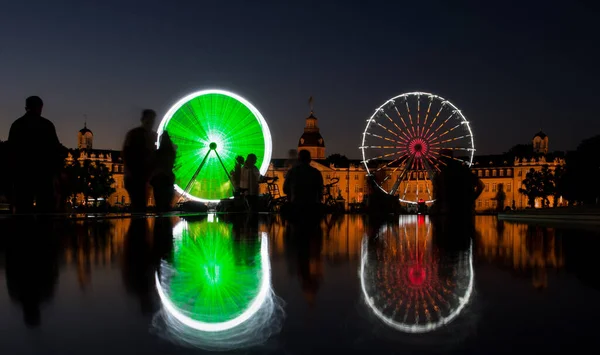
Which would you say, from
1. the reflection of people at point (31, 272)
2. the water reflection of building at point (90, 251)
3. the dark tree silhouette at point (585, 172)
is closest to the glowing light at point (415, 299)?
the reflection of people at point (31, 272)

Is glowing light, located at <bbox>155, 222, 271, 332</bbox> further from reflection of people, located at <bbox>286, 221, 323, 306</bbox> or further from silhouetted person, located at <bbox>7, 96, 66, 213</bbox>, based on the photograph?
silhouetted person, located at <bbox>7, 96, 66, 213</bbox>

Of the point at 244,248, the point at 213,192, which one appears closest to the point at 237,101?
the point at 213,192

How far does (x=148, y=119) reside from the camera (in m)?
13.9

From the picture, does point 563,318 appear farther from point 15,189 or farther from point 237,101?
point 237,101

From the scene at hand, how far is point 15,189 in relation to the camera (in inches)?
444

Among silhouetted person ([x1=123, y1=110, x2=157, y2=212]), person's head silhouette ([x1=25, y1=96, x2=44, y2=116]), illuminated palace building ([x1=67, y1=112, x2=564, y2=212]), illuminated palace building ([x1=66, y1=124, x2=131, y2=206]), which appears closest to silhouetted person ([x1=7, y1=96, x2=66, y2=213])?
person's head silhouette ([x1=25, y1=96, x2=44, y2=116])

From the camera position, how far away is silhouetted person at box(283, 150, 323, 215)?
1516 centimetres

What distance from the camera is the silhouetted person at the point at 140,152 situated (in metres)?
13.4

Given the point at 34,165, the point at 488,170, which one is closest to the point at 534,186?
the point at 488,170

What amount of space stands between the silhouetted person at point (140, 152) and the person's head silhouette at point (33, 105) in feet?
8.16

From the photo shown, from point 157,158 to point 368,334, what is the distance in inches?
474

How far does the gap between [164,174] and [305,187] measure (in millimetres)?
3219

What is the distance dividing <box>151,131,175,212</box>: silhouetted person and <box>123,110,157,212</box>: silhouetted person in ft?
1.43

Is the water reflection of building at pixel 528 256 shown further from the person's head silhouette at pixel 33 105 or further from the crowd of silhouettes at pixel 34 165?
the person's head silhouette at pixel 33 105
